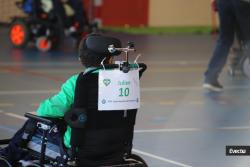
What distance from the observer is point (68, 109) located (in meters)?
4.76

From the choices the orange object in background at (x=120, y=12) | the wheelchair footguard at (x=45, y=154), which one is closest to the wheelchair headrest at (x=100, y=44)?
the wheelchair footguard at (x=45, y=154)

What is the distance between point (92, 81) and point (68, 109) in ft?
0.88

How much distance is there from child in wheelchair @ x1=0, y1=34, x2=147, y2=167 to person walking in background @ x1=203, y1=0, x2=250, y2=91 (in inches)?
171

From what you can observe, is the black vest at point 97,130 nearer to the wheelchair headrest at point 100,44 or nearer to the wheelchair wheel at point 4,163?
the wheelchair headrest at point 100,44

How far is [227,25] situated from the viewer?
29.7 feet

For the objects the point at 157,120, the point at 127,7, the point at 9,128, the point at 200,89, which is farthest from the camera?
the point at 127,7

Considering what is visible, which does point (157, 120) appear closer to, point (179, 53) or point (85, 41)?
point (85, 41)

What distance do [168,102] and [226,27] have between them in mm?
1326

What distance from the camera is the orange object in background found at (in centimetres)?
1738

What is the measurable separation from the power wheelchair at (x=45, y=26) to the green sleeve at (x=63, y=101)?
772 cm

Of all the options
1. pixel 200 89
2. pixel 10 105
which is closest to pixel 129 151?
pixel 10 105

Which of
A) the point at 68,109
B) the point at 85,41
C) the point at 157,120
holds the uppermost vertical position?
the point at 85,41

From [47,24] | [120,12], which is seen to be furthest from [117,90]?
[120,12]

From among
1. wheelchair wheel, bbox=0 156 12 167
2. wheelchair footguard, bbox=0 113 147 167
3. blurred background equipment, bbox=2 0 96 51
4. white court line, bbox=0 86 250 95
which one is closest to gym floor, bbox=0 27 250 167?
white court line, bbox=0 86 250 95
